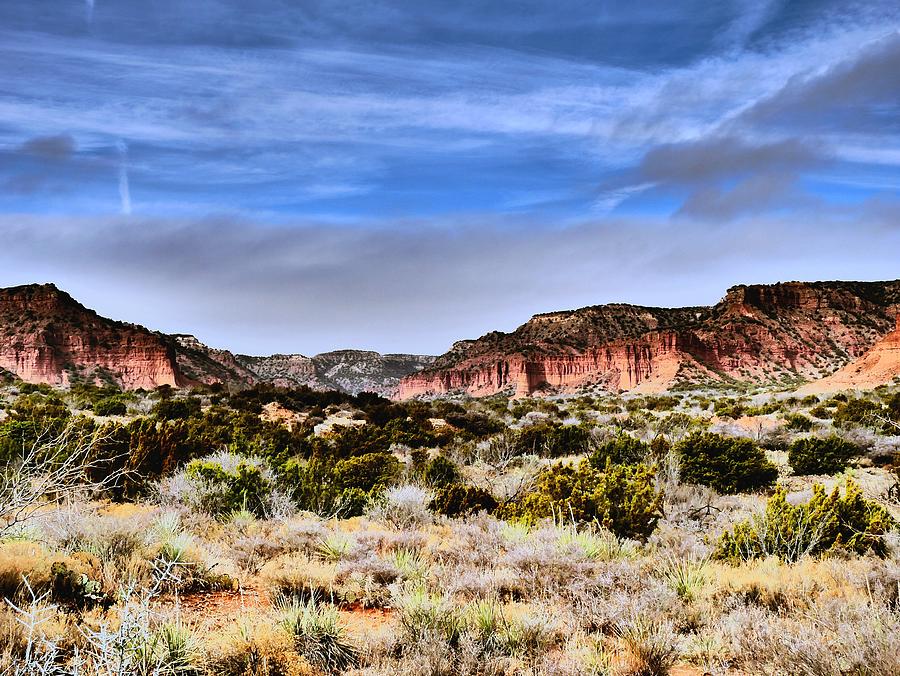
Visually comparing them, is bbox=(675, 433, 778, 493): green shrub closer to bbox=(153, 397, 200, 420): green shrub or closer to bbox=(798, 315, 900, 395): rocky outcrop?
bbox=(153, 397, 200, 420): green shrub

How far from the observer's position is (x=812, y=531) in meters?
5.70

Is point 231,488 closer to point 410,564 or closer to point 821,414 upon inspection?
point 410,564

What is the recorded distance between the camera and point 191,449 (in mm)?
10664

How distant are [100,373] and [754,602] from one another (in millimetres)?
77174

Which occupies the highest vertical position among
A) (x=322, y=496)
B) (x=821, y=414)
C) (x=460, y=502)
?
(x=322, y=496)

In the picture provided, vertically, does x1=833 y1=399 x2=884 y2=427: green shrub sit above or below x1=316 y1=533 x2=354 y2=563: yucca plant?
below

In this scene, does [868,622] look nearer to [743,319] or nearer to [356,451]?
[356,451]

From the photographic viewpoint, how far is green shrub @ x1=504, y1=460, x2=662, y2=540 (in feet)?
21.2

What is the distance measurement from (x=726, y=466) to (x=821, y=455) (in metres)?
2.95

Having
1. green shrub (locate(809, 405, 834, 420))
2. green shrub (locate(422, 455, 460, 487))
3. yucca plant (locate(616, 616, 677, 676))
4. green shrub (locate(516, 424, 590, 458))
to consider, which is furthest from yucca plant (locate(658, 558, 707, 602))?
green shrub (locate(809, 405, 834, 420))

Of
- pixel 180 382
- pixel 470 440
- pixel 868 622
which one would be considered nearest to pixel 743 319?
pixel 470 440

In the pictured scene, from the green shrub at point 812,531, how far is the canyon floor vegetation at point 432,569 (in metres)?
0.03

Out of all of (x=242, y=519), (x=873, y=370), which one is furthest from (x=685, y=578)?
(x=873, y=370)

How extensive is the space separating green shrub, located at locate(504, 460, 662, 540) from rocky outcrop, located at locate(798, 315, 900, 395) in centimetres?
4034
